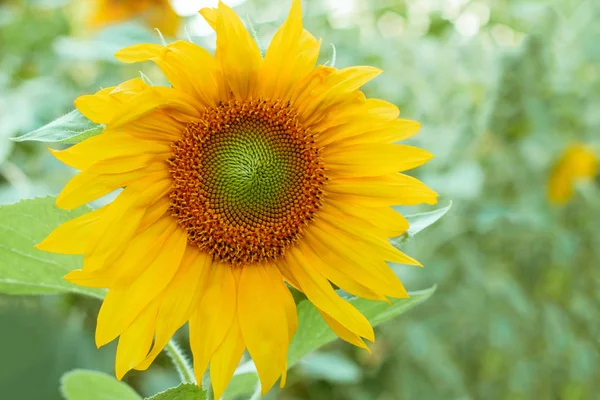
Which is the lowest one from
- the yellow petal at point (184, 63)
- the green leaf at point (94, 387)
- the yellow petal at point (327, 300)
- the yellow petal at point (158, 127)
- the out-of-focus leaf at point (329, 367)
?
the out-of-focus leaf at point (329, 367)

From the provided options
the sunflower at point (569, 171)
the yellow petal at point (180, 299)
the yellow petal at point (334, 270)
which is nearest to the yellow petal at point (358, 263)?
the yellow petal at point (334, 270)

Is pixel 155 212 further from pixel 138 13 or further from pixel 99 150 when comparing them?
pixel 138 13

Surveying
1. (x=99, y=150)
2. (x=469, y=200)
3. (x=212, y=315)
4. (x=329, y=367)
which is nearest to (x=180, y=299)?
(x=212, y=315)

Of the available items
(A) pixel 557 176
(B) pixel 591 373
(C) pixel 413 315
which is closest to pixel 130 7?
(C) pixel 413 315

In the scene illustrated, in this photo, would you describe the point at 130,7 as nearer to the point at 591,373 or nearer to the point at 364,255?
the point at 364,255

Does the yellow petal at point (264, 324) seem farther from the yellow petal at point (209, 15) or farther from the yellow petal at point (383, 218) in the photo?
the yellow petal at point (209, 15)
